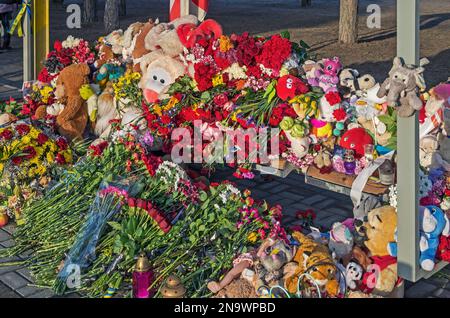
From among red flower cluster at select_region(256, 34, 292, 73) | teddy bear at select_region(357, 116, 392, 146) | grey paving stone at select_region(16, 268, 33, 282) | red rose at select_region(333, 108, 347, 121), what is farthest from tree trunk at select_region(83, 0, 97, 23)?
grey paving stone at select_region(16, 268, 33, 282)

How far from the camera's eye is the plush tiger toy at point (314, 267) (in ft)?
14.8

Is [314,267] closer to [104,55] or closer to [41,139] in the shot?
[41,139]

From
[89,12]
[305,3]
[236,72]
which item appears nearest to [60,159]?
[236,72]

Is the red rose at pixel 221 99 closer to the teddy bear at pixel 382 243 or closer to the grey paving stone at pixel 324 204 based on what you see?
the grey paving stone at pixel 324 204

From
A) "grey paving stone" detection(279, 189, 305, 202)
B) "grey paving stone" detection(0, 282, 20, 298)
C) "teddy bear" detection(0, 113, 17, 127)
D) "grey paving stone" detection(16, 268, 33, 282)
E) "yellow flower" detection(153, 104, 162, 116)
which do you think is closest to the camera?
"grey paving stone" detection(0, 282, 20, 298)

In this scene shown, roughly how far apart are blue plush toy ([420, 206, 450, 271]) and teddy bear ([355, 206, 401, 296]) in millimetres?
204

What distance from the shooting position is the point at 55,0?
26.0m

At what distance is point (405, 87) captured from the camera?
179 inches

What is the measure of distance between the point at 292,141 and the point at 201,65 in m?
1.29

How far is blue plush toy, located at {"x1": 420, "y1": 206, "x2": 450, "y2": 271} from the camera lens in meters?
4.77

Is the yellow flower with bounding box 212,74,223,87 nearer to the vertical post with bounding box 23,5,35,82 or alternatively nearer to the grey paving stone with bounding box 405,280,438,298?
the grey paving stone with bounding box 405,280,438,298

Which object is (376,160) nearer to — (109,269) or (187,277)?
(187,277)
